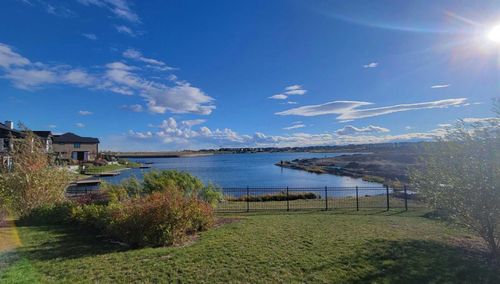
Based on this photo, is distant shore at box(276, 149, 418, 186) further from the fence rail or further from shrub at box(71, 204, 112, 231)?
shrub at box(71, 204, 112, 231)

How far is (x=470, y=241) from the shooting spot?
864 centimetres

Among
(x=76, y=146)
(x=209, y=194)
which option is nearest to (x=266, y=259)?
(x=209, y=194)

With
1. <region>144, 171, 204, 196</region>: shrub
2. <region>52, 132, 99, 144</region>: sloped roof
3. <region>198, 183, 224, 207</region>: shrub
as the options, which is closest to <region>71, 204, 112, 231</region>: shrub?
<region>144, 171, 204, 196</region>: shrub

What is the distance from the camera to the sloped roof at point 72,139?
77.4m

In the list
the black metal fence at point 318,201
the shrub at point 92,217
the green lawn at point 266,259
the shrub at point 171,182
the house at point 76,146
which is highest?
the house at point 76,146

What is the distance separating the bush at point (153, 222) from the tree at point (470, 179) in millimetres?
6650

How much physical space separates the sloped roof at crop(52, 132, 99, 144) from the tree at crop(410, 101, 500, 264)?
3290 inches

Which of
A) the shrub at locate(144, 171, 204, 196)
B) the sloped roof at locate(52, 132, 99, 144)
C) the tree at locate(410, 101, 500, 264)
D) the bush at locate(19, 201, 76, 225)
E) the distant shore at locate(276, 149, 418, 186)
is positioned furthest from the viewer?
the sloped roof at locate(52, 132, 99, 144)

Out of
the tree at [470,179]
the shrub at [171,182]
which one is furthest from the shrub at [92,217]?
the tree at [470,179]

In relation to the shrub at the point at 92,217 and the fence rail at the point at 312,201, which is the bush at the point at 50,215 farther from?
the fence rail at the point at 312,201

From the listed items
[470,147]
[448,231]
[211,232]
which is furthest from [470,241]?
[211,232]

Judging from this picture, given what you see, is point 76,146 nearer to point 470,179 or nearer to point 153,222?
point 153,222

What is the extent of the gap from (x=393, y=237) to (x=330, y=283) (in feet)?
13.5

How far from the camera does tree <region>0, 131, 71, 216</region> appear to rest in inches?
502
